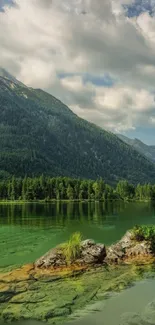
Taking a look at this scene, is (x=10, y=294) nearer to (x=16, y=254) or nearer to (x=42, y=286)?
(x=42, y=286)

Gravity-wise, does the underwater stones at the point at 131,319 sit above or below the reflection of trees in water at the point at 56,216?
above

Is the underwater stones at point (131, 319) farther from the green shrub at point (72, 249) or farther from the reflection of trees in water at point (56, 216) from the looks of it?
the reflection of trees in water at point (56, 216)

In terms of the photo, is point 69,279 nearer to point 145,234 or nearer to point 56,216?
point 145,234

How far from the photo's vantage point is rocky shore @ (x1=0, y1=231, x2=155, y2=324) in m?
23.5

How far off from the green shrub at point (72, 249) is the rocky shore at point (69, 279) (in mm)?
229

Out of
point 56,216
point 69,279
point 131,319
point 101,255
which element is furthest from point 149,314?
point 56,216

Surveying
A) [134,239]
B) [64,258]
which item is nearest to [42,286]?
[64,258]

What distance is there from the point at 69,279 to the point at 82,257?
21.9ft

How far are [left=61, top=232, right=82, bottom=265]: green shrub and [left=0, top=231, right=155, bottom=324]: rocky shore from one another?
0.23m

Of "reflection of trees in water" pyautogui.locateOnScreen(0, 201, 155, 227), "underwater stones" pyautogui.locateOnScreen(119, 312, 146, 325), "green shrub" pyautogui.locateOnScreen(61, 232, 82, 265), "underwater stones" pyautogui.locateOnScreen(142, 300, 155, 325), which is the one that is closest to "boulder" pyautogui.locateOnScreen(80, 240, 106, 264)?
"green shrub" pyautogui.locateOnScreen(61, 232, 82, 265)

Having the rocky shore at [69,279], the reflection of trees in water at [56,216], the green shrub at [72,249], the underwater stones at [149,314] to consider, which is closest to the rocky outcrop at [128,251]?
the rocky shore at [69,279]

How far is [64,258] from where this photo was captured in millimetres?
37000

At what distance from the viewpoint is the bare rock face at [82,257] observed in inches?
1428

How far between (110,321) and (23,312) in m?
6.04
